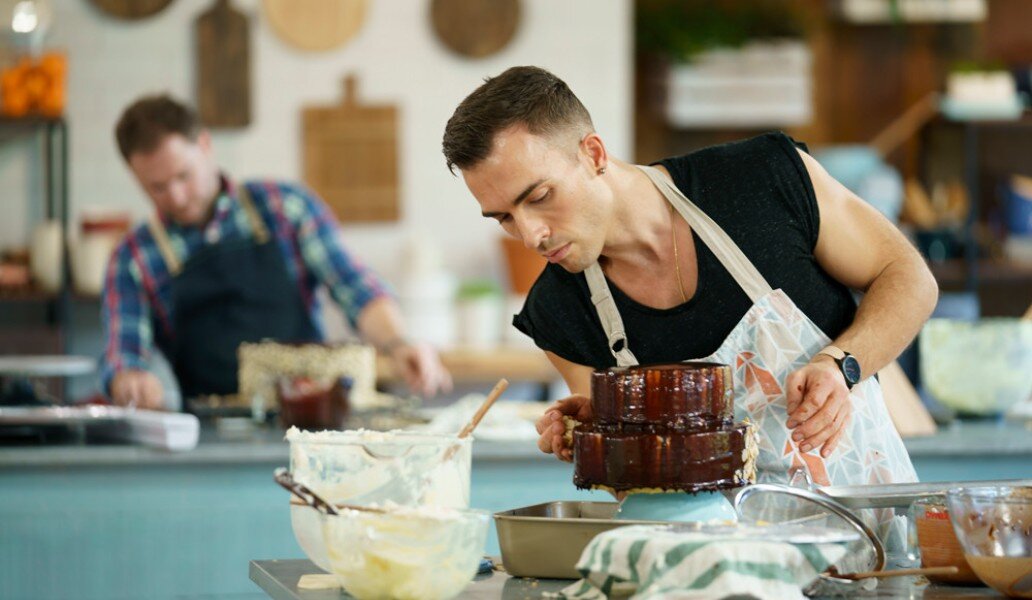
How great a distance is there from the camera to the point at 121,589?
310 cm

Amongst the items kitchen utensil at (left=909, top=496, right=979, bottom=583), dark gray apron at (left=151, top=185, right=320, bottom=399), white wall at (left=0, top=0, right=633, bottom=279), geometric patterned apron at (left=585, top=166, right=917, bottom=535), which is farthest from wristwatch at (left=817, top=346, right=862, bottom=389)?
white wall at (left=0, top=0, right=633, bottom=279)

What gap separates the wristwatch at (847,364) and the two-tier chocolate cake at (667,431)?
397 millimetres

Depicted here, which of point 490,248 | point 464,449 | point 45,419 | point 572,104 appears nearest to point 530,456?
point 45,419

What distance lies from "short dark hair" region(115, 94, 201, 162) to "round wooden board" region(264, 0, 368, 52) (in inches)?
72.4

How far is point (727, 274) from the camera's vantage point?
2.19 m

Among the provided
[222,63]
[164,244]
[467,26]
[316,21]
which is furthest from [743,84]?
[164,244]

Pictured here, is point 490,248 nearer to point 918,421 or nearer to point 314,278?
point 314,278

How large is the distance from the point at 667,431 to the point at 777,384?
643mm

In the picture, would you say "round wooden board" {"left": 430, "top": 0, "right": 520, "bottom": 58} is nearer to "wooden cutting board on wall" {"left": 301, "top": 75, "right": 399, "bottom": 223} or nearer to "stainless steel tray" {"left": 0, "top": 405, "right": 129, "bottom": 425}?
"wooden cutting board on wall" {"left": 301, "top": 75, "right": 399, "bottom": 223}

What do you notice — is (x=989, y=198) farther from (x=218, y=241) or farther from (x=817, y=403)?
(x=817, y=403)

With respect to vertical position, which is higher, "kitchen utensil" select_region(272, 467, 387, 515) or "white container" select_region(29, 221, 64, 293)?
"white container" select_region(29, 221, 64, 293)

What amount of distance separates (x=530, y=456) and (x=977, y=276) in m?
3.76

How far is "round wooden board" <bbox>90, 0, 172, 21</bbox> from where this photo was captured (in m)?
5.72

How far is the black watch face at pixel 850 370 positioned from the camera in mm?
1979
